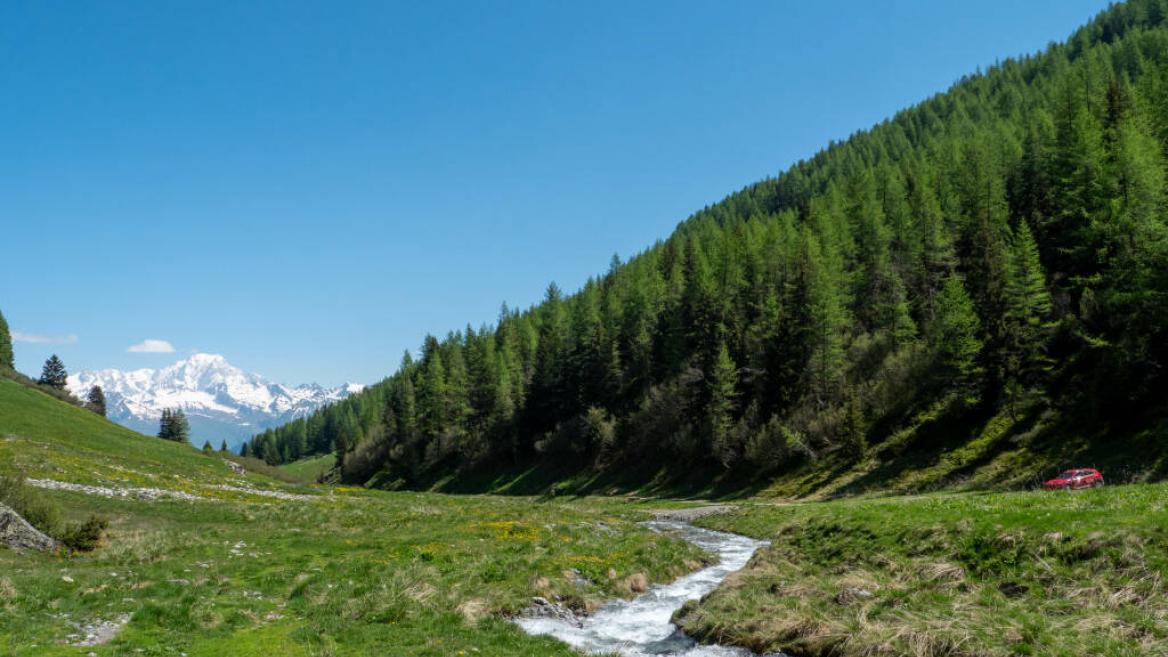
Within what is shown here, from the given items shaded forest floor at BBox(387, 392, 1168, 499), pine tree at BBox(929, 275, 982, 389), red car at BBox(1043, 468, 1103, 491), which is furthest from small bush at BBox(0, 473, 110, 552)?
pine tree at BBox(929, 275, 982, 389)

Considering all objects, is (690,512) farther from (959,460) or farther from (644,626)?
(644,626)

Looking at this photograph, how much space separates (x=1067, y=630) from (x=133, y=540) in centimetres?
3480

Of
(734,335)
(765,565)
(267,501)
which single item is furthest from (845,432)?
(267,501)

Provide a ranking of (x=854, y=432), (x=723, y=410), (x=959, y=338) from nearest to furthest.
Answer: (x=959, y=338) → (x=854, y=432) → (x=723, y=410)

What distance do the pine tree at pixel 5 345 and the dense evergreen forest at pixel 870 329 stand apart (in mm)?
79454

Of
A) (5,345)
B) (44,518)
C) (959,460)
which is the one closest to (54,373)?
(5,345)

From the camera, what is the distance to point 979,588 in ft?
54.6

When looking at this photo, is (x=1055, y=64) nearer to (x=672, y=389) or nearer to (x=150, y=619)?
(x=672, y=389)

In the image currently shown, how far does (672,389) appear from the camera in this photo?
85.7m

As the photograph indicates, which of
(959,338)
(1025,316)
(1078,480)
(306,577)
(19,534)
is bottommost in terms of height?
(1078,480)

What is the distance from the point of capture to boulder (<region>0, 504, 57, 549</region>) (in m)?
24.3

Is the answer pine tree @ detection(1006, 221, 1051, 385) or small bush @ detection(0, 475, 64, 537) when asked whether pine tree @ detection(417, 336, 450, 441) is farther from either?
pine tree @ detection(1006, 221, 1051, 385)

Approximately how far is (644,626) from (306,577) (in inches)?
490

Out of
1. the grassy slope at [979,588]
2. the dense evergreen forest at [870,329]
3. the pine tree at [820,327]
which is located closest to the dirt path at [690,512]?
the dense evergreen forest at [870,329]
